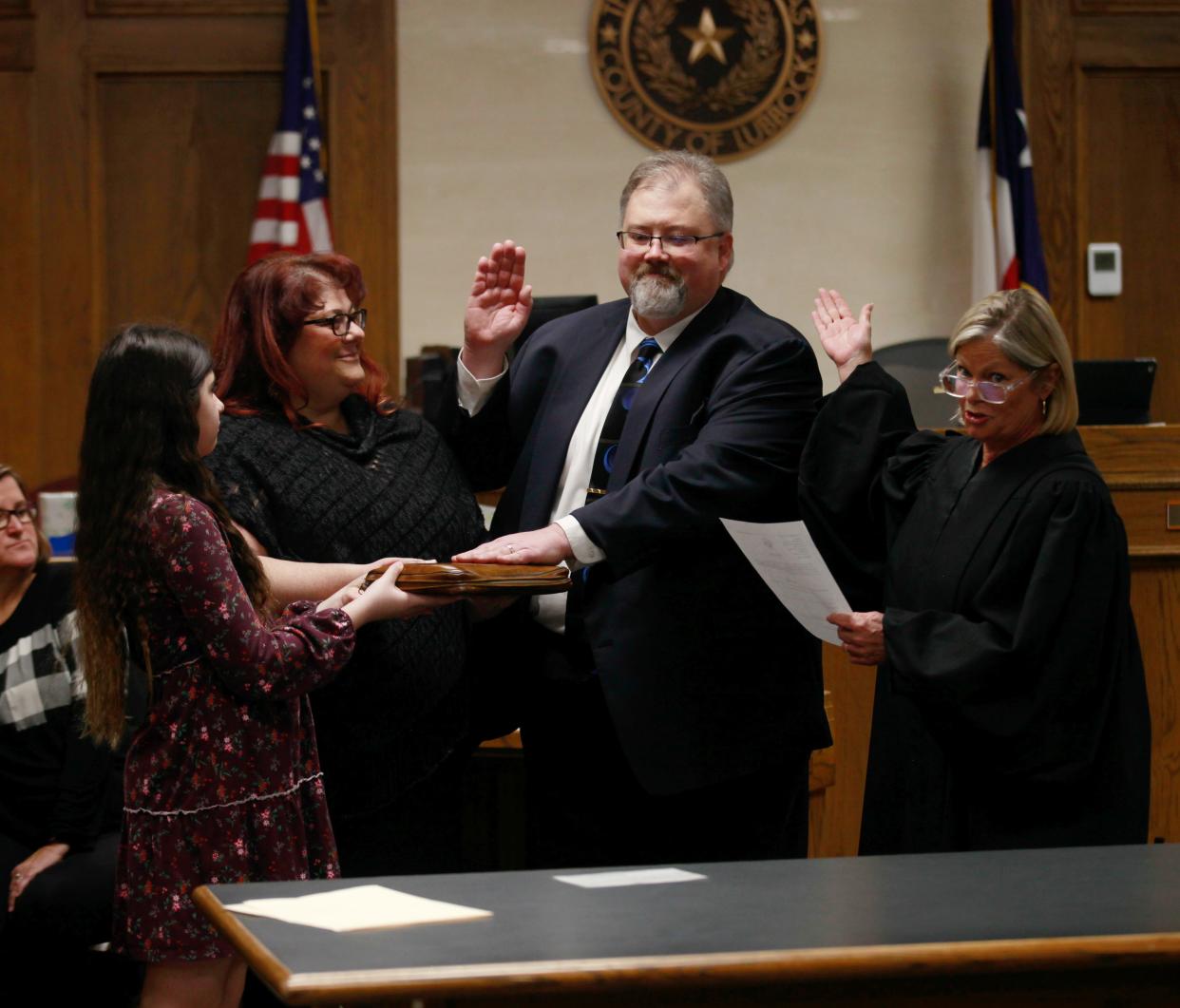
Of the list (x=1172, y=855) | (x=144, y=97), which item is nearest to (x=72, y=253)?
(x=144, y=97)

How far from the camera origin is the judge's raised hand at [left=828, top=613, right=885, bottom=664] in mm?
2693

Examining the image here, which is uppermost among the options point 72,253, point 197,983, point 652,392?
point 72,253

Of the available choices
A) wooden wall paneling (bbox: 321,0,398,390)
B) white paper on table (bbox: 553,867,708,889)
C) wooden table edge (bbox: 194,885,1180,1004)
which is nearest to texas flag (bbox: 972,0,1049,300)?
wooden wall paneling (bbox: 321,0,398,390)

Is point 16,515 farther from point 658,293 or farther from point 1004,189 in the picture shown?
point 1004,189

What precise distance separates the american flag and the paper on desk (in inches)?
181

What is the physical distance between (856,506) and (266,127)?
4.11m

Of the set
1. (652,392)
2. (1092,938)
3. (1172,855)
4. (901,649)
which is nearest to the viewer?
(1092,938)

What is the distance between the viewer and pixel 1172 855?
6.76 ft

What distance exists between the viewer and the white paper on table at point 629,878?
1.86 metres

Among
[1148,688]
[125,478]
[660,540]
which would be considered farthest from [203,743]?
[1148,688]

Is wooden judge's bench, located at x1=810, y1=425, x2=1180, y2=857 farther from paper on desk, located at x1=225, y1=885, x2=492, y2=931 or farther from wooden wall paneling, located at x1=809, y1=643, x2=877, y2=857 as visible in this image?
paper on desk, located at x1=225, y1=885, x2=492, y2=931

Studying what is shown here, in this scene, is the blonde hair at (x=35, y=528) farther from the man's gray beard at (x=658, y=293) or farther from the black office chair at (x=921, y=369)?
the black office chair at (x=921, y=369)

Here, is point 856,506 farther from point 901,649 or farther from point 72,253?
point 72,253

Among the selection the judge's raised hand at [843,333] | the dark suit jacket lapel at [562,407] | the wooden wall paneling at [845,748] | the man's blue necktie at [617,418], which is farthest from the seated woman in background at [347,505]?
the wooden wall paneling at [845,748]
